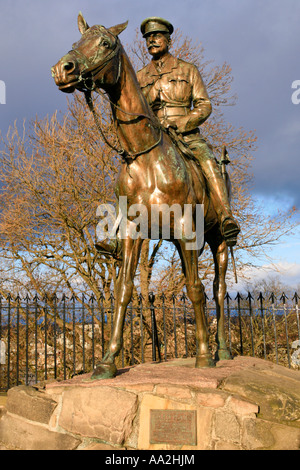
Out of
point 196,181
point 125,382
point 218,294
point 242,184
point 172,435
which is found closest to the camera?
point 172,435

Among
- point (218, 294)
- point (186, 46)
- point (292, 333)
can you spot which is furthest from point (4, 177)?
point (292, 333)

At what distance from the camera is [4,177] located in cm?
1300

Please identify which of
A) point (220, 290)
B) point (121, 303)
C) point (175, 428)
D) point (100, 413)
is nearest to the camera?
point (175, 428)

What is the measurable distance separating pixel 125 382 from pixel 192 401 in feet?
1.92

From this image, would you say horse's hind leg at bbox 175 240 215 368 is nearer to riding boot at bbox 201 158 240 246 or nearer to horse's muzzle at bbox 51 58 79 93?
riding boot at bbox 201 158 240 246

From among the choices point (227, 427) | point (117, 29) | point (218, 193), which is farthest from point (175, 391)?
point (117, 29)

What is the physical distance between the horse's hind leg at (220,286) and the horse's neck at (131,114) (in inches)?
76.8

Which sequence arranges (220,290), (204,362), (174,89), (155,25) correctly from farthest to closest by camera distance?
1. (220,290)
2. (174,89)
3. (155,25)
4. (204,362)

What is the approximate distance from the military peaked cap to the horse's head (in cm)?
105

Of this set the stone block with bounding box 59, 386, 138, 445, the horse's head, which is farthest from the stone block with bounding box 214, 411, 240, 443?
the horse's head

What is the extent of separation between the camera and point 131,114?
4.10 metres

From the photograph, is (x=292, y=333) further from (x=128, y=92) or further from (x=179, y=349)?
(x=128, y=92)

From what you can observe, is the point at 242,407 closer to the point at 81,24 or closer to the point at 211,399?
the point at 211,399

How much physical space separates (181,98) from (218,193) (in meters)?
1.19
